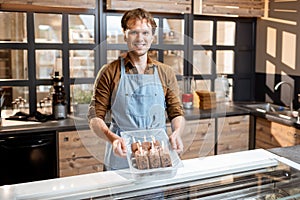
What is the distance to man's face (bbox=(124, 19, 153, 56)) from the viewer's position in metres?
1.62

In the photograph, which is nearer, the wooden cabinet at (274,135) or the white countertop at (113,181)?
the white countertop at (113,181)

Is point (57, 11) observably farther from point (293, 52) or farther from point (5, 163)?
point (293, 52)

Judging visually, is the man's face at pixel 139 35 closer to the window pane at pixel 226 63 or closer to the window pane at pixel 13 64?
the window pane at pixel 13 64

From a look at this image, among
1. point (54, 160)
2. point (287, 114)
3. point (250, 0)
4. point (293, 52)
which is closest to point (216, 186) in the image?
point (54, 160)

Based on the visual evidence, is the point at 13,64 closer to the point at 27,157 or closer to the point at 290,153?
the point at 27,157

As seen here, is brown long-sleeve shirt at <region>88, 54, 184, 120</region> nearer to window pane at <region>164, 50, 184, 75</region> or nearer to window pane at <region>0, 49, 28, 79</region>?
window pane at <region>164, 50, 184, 75</region>

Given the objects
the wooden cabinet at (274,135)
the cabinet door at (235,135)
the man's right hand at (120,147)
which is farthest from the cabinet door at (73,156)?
the wooden cabinet at (274,135)

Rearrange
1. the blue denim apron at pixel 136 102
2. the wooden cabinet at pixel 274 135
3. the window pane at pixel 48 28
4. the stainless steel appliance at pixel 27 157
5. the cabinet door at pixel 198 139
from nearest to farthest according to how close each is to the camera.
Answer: the blue denim apron at pixel 136 102, the cabinet door at pixel 198 139, the stainless steel appliance at pixel 27 157, the wooden cabinet at pixel 274 135, the window pane at pixel 48 28

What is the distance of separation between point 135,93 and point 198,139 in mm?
573

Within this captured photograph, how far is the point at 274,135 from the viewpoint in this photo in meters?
3.30

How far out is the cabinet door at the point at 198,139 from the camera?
1837 millimetres

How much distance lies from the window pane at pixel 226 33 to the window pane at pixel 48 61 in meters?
1.82

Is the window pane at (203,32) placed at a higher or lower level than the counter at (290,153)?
higher

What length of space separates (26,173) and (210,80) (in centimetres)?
205
